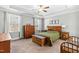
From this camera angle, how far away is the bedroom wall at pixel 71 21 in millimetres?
1669

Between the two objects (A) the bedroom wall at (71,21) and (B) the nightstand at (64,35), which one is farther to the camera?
(B) the nightstand at (64,35)

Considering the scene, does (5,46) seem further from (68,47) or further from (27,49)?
(68,47)

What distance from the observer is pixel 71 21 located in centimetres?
175

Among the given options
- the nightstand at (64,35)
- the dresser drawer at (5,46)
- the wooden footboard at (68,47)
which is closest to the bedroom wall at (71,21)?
the nightstand at (64,35)

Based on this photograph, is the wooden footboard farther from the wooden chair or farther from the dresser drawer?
the dresser drawer

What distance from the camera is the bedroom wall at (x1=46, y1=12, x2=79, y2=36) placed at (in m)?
1.67

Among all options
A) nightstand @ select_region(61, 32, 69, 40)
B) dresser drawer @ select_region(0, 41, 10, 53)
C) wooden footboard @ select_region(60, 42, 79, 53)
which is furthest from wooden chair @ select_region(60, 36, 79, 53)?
dresser drawer @ select_region(0, 41, 10, 53)

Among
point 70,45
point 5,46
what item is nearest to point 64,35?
point 70,45

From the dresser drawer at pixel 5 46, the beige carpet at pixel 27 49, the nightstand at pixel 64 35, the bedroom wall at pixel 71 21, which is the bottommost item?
the beige carpet at pixel 27 49

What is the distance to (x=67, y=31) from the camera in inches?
73.2

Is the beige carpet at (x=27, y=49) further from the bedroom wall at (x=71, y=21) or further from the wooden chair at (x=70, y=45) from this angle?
the bedroom wall at (x=71, y=21)
